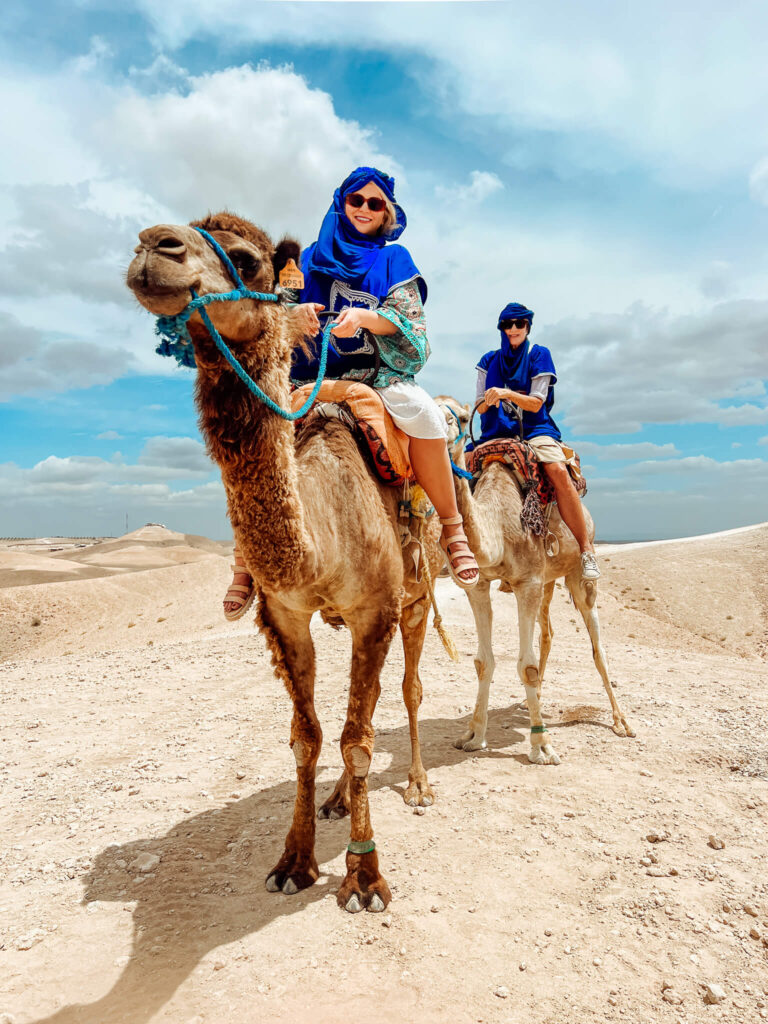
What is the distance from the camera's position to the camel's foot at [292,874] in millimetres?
3770

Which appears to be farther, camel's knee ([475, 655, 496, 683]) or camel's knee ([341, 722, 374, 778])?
camel's knee ([475, 655, 496, 683])

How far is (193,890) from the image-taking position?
12.5 ft

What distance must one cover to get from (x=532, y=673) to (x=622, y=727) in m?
1.33

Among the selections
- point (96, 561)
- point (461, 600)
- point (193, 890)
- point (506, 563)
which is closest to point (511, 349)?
point (506, 563)

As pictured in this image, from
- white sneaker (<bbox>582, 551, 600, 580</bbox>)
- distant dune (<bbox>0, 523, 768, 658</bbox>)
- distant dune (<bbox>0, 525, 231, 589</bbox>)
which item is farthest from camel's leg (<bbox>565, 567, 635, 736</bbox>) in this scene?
distant dune (<bbox>0, 525, 231, 589</bbox>)

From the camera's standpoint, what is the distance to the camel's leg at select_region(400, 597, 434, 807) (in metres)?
5.00

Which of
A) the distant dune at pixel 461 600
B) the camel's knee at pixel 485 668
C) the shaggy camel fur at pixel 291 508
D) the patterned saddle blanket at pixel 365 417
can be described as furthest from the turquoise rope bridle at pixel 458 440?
the distant dune at pixel 461 600

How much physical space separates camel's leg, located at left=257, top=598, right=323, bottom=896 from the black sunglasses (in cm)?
252

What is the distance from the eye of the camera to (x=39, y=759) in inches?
234

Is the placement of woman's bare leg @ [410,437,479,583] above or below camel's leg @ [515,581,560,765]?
above

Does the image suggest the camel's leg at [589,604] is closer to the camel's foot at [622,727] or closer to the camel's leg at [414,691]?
the camel's foot at [622,727]

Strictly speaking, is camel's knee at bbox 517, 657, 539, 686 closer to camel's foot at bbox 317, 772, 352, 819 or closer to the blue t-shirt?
camel's foot at bbox 317, 772, 352, 819

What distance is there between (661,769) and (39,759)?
5.54 metres

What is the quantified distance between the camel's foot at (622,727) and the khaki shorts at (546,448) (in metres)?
2.70
